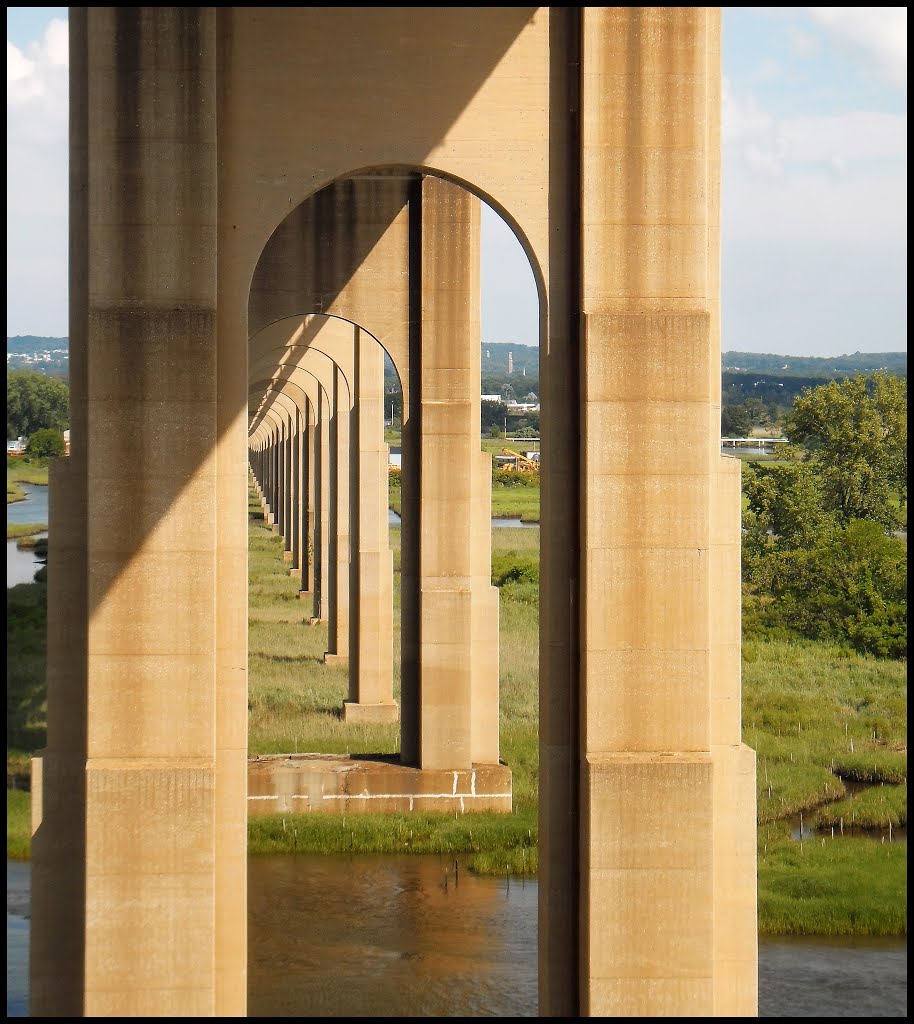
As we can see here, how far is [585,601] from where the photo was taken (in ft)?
48.5

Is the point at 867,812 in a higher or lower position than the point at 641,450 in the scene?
lower

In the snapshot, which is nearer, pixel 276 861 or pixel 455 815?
pixel 276 861

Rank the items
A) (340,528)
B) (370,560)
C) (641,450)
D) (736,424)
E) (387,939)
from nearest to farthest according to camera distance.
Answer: (641,450)
(387,939)
(370,560)
(340,528)
(736,424)

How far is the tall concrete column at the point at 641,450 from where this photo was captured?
14.6 metres

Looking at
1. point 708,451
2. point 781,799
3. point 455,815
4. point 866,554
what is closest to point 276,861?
point 455,815

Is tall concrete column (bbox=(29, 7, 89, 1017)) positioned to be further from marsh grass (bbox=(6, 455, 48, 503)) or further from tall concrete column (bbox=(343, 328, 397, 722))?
marsh grass (bbox=(6, 455, 48, 503))

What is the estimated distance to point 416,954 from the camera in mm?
20234

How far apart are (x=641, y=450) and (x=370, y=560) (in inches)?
813

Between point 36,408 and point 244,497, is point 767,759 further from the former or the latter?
point 36,408

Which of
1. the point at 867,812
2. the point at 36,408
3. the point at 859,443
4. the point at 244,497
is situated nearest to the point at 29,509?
the point at 36,408

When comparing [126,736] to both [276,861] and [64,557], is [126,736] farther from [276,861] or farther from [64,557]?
[276,861]

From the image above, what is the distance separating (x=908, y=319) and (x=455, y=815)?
1467cm

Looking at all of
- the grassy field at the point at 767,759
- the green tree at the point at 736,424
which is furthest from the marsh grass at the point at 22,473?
the grassy field at the point at 767,759

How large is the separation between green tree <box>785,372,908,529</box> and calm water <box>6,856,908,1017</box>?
1559 inches
